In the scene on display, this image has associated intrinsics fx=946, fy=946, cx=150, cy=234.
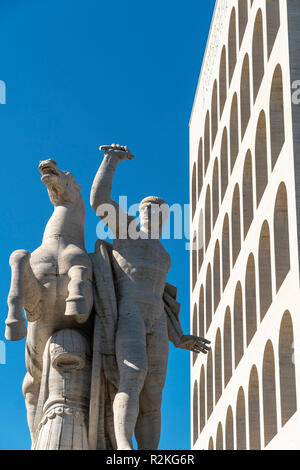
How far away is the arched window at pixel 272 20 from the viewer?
3278 cm

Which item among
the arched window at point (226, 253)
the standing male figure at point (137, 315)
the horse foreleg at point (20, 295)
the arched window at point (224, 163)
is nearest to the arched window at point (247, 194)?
the arched window at point (226, 253)

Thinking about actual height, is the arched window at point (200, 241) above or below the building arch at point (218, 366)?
above

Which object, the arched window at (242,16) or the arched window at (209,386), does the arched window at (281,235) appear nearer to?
the arched window at (242,16)

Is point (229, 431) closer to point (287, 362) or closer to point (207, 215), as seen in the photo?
point (287, 362)

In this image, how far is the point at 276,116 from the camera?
32.1m

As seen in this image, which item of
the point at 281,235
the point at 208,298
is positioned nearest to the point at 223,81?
the point at 208,298

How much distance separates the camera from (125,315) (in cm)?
1076

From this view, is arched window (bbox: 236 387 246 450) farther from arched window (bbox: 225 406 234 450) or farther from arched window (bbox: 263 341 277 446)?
arched window (bbox: 263 341 277 446)

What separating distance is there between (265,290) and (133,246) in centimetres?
2128

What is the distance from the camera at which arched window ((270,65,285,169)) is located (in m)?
31.2

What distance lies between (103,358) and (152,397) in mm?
730

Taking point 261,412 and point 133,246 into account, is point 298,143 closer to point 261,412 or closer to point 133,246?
point 261,412

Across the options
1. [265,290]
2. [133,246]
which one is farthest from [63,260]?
[265,290]

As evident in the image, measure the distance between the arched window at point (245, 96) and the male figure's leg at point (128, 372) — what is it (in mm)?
27216
